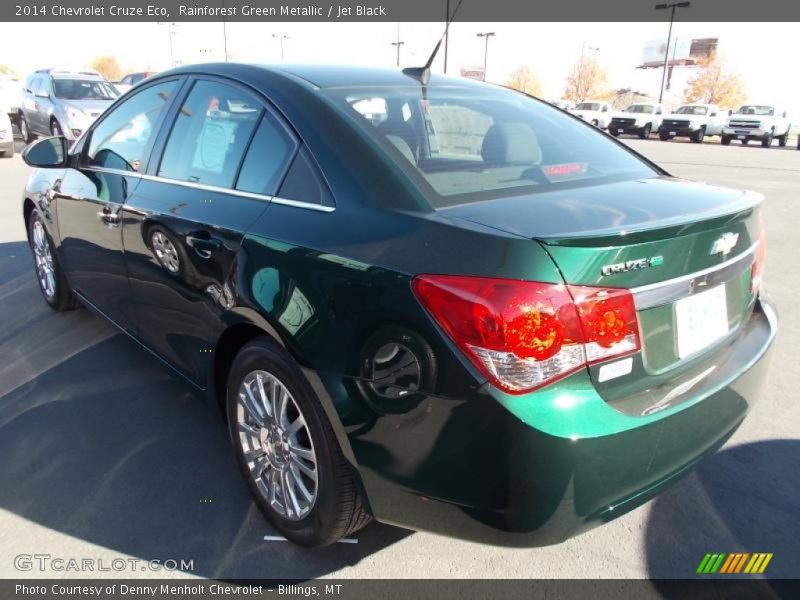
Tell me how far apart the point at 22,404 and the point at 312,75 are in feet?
7.71

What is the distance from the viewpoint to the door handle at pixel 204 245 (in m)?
2.41

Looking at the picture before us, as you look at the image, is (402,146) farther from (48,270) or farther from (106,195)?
(48,270)

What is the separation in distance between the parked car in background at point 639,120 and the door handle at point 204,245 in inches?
1344

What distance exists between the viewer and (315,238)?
2023 millimetres

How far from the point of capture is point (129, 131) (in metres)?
3.41

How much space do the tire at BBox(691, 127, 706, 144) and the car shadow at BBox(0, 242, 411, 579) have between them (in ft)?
109

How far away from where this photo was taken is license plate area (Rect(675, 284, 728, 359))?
1894 mm

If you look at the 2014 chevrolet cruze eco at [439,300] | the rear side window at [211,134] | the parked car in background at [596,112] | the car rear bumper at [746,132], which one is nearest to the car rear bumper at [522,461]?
the 2014 chevrolet cruze eco at [439,300]

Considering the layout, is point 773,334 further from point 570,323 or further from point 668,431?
point 570,323

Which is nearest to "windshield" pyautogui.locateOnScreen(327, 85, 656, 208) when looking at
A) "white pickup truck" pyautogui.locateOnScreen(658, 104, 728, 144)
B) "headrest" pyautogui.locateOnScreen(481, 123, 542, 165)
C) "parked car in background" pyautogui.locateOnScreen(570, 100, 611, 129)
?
"headrest" pyautogui.locateOnScreen(481, 123, 542, 165)

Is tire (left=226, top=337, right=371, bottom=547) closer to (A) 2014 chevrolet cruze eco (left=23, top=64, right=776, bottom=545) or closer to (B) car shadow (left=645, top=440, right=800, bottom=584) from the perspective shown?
(A) 2014 chevrolet cruze eco (left=23, top=64, right=776, bottom=545)

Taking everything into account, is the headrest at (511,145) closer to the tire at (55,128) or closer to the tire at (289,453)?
the tire at (289,453)

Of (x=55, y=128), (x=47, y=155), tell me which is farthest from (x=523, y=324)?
(x=55, y=128)

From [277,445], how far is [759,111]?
34892mm
